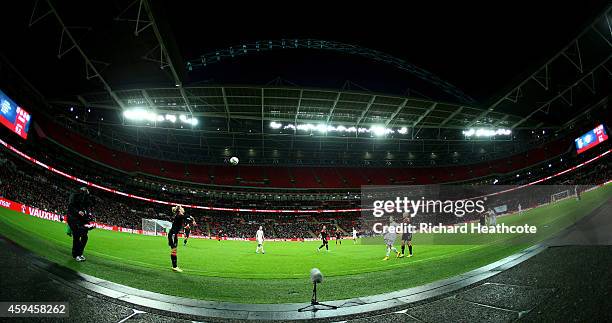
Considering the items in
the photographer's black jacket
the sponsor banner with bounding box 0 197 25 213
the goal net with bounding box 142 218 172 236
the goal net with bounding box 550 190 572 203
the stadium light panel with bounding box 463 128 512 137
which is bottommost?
the goal net with bounding box 142 218 172 236

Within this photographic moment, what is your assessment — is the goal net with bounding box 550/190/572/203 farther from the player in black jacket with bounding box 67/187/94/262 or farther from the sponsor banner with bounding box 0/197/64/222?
the sponsor banner with bounding box 0/197/64/222

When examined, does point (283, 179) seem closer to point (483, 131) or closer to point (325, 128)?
point (325, 128)

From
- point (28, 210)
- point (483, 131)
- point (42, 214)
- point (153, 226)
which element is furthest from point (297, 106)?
point (483, 131)

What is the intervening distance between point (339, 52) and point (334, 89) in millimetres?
7264

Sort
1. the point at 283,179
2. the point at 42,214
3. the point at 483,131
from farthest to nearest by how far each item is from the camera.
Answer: the point at 283,179
the point at 483,131
the point at 42,214

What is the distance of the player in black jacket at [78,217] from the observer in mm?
7254

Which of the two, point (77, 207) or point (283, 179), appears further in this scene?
point (283, 179)

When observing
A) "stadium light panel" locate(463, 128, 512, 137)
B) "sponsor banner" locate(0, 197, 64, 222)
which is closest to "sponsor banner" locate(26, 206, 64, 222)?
"sponsor banner" locate(0, 197, 64, 222)

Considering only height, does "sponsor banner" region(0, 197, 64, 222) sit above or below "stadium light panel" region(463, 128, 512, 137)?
below

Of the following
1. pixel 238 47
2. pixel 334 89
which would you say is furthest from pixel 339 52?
pixel 238 47

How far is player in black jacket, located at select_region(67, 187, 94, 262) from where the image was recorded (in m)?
7.25

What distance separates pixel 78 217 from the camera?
23.8ft

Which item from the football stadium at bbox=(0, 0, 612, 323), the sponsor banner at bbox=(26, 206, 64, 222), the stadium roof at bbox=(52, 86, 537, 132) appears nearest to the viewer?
the football stadium at bbox=(0, 0, 612, 323)

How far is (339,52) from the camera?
1131 inches
